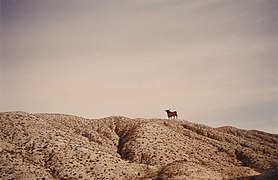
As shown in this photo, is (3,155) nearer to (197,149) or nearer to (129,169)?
(129,169)

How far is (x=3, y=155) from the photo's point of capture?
2077 inches

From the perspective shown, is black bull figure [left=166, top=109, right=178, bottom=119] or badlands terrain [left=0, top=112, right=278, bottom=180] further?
black bull figure [left=166, top=109, right=178, bottom=119]

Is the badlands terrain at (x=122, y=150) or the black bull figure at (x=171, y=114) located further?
the black bull figure at (x=171, y=114)

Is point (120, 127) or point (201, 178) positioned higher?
point (120, 127)

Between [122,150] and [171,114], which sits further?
[171,114]

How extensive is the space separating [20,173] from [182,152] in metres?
35.2

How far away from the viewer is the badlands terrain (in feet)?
174

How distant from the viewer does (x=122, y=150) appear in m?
70.2

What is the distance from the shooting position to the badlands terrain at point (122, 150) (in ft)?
174

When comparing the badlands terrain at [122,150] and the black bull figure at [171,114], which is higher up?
the black bull figure at [171,114]

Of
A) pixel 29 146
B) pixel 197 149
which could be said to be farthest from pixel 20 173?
pixel 197 149

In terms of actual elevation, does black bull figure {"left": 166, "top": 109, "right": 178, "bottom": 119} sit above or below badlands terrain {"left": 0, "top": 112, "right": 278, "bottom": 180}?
above

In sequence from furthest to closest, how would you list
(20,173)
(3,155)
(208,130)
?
(208,130), (3,155), (20,173)

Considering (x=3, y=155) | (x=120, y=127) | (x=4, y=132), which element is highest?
(x=120, y=127)
